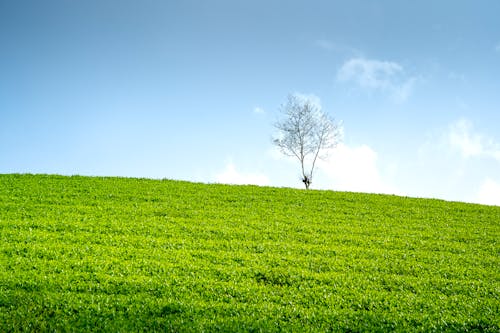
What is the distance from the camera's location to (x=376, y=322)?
486 inches

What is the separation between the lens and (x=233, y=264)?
1620cm

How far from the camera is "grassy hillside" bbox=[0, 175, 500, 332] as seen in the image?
1222cm

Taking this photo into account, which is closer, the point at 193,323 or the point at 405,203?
the point at 193,323

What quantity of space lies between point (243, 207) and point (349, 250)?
8.84 m

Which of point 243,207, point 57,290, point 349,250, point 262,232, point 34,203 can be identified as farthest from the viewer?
point 243,207

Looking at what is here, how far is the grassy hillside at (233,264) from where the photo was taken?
40.1 feet

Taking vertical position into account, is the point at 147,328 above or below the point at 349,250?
below

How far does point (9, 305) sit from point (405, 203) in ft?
86.0

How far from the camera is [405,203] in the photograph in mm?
30641

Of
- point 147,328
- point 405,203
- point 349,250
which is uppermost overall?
point 405,203

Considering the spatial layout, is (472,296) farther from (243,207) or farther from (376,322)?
(243,207)

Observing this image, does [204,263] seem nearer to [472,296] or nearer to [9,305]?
[9,305]

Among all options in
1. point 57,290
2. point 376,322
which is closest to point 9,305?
point 57,290

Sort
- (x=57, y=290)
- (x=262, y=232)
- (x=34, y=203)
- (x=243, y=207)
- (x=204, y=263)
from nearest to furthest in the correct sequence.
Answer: (x=57, y=290)
(x=204, y=263)
(x=262, y=232)
(x=34, y=203)
(x=243, y=207)
